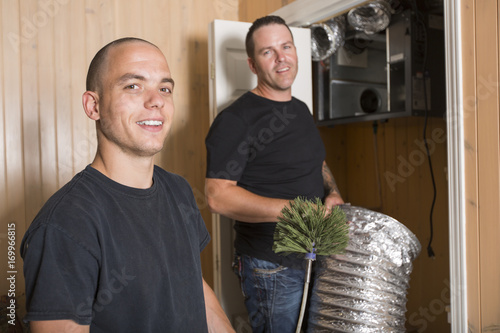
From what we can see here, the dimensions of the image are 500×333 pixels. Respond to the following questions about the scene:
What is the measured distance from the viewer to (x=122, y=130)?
1.09 meters

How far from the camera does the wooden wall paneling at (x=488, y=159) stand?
61.1 inches

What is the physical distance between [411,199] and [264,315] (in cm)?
179

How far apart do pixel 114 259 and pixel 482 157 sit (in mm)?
1289

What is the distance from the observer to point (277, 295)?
173 centimetres

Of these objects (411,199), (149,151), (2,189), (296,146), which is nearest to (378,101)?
(411,199)

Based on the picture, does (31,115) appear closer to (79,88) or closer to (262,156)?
(79,88)

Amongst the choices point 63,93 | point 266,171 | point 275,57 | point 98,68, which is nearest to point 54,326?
point 98,68

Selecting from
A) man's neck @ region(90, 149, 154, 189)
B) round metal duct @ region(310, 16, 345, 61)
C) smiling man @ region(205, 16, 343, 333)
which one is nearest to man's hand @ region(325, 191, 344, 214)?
smiling man @ region(205, 16, 343, 333)

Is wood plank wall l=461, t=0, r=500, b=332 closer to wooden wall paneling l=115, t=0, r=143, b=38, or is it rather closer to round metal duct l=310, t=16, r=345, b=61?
round metal duct l=310, t=16, r=345, b=61

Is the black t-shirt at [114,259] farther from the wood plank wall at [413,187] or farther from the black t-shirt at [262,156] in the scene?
the wood plank wall at [413,187]

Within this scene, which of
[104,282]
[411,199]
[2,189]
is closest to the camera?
[104,282]

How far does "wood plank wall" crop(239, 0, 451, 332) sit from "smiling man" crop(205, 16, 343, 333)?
102 cm

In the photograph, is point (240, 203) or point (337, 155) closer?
point (240, 203)

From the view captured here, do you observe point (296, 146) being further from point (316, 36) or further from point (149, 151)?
point (316, 36)
